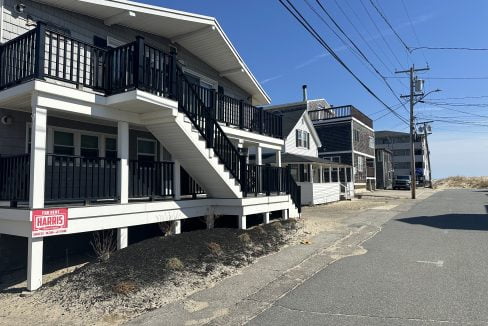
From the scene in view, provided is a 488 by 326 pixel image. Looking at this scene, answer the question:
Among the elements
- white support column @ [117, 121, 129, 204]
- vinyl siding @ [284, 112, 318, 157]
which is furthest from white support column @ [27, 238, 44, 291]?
vinyl siding @ [284, 112, 318, 157]

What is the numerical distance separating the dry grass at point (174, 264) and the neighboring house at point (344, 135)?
30470mm

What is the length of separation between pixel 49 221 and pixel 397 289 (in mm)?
6359

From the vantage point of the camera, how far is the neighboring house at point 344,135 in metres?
36.1

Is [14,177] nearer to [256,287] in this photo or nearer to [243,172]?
[256,287]

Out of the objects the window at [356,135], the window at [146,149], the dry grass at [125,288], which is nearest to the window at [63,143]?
the window at [146,149]

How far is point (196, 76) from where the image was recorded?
1438cm

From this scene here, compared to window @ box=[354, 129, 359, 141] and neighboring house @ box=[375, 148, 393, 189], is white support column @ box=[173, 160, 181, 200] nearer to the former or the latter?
window @ box=[354, 129, 359, 141]

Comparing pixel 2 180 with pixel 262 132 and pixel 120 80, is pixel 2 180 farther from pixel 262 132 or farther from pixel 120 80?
pixel 262 132

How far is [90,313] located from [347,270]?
4.92 meters

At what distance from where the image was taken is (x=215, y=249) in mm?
8938

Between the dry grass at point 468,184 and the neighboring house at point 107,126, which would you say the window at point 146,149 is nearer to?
the neighboring house at point 107,126

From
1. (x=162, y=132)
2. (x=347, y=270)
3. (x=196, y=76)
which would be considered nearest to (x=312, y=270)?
(x=347, y=270)

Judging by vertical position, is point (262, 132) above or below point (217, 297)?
above

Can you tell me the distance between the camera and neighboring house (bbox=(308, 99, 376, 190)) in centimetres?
3612
